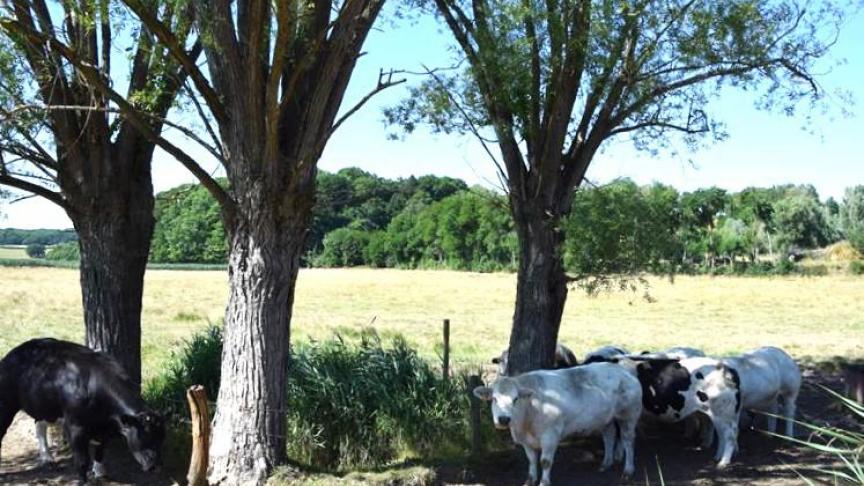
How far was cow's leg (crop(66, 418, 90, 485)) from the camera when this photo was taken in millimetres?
9758

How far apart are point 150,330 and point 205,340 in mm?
15016

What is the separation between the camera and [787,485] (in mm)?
9797

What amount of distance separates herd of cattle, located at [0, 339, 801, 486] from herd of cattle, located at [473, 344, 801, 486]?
0.04 ft

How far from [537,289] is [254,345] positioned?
4869 mm

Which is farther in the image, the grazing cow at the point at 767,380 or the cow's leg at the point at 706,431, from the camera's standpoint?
the cow's leg at the point at 706,431

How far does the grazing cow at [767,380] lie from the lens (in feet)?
39.8

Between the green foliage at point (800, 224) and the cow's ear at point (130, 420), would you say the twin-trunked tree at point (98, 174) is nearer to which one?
the cow's ear at point (130, 420)

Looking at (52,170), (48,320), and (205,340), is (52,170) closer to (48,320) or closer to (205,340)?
(205,340)

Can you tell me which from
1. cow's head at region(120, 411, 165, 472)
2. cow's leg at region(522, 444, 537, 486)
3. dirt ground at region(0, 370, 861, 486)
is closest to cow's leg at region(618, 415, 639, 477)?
dirt ground at region(0, 370, 861, 486)

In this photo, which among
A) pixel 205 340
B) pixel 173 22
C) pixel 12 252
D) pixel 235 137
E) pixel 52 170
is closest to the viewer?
pixel 235 137

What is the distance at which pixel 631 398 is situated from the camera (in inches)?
439

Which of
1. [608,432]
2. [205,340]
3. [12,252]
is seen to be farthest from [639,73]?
[12,252]

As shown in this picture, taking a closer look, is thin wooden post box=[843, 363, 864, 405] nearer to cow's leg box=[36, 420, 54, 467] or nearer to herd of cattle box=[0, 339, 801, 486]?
herd of cattle box=[0, 339, 801, 486]

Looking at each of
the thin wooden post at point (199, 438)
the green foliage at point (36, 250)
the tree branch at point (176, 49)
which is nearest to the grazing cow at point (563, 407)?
the thin wooden post at point (199, 438)
